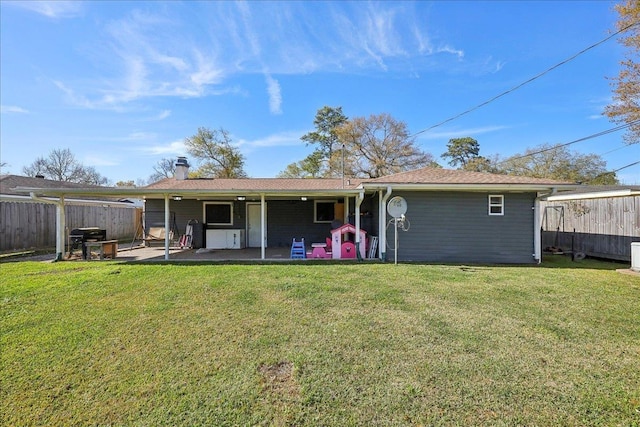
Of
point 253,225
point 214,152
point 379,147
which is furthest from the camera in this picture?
point 214,152

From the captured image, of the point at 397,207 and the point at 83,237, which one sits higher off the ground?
the point at 397,207

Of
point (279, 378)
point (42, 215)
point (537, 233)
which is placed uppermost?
point (42, 215)

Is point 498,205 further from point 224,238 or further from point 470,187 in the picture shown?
point 224,238

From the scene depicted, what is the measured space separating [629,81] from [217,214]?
52.9 ft

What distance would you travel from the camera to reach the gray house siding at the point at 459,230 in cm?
891

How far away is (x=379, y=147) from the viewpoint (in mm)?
25109

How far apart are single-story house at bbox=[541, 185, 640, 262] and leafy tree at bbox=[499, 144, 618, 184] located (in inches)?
473

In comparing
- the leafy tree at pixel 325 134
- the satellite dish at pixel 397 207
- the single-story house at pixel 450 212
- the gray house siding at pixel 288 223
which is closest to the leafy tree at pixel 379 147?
the leafy tree at pixel 325 134

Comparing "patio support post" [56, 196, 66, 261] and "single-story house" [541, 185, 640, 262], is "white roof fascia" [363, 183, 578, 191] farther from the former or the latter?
"patio support post" [56, 196, 66, 261]

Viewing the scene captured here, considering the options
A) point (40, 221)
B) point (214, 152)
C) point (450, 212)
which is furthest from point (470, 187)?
point (214, 152)

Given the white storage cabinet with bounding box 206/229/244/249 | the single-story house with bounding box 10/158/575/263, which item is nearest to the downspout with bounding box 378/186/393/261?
the single-story house with bounding box 10/158/575/263

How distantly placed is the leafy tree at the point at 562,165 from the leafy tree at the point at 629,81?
9.70m

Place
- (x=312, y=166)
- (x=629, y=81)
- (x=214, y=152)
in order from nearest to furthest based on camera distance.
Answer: (x=629, y=81) → (x=214, y=152) → (x=312, y=166)

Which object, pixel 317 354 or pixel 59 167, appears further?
pixel 59 167
